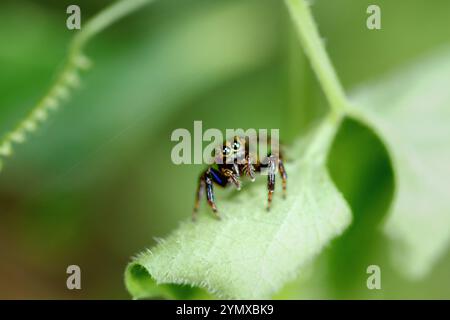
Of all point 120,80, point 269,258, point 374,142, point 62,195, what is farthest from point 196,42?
point 269,258

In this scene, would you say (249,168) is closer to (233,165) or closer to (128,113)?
(233,165)

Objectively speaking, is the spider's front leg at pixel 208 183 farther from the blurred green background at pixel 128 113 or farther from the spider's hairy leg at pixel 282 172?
the blurred green background at pixel 128 113

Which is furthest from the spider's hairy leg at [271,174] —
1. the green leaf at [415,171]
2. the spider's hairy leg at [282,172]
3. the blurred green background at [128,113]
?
the blurred green background at [128,113]

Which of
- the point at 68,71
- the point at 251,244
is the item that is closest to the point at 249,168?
the point at 251,244

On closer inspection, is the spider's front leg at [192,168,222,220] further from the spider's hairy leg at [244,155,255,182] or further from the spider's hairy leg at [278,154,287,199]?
the spider's hairy leg at [278,154,287,199]

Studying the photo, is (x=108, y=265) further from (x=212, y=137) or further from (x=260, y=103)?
(x=260, y=103)

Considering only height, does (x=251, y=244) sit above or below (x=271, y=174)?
below
